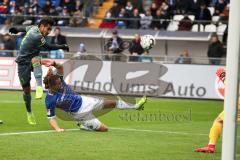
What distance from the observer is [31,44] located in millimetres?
17547

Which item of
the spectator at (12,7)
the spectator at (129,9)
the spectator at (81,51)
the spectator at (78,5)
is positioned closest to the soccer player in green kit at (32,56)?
the spectator at (81,51)

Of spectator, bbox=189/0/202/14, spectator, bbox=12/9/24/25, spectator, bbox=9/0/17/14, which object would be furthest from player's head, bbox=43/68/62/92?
spectator, bbox=9/0/17/14

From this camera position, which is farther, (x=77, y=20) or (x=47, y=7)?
(x=47, y=7)

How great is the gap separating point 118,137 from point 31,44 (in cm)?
375

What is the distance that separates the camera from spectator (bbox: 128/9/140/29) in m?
35.0

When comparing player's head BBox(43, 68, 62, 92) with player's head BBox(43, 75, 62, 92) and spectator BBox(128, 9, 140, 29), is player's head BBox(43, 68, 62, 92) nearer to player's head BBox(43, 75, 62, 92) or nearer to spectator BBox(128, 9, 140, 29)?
player's head BBox(43, 75, 62, 92)

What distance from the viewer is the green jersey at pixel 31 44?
57.3 ft

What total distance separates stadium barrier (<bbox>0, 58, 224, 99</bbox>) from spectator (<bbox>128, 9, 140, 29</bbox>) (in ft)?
21.9

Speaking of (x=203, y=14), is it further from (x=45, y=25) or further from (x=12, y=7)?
(x=45, y=25)

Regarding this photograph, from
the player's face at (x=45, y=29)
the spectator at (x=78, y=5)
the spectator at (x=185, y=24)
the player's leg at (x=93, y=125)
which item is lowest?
the player's leg at (x=93, y=125)

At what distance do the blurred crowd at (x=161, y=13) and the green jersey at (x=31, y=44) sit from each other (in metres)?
17.5

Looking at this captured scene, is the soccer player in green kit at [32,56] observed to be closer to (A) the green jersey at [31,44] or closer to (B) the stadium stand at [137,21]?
(A) the green jersey at [31,44]

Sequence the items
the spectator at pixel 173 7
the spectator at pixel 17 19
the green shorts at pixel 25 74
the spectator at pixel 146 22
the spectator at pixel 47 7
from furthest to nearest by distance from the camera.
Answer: the spectator at pixel 47 7, the spectator at pixel 17 19, the spectator at pixel 173 7, the spectator at pixel 146 22, the green shorts at pixel 25 74

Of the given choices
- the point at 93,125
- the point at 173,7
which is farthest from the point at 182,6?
the point at 93,125
